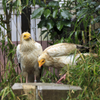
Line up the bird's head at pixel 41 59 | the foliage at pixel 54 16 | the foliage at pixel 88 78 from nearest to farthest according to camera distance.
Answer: the foliage at pixel 88 78 → the bird's head at pixel 41 59 → the foliage at pixel 54 16

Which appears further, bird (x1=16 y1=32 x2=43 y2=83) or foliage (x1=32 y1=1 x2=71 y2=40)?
foliage (x1=32 y1=1 x2=71 y2=40)

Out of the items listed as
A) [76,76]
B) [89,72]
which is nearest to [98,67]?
[89,72]

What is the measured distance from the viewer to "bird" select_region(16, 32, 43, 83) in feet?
8.59

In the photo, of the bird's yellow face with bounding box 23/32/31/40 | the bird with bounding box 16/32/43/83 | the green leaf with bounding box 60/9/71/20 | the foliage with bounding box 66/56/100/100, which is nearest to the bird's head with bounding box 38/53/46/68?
the bird with bounding box 16/32/43/83

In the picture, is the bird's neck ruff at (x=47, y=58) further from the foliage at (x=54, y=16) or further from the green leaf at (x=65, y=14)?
the green leaf at (x=65, y=14)

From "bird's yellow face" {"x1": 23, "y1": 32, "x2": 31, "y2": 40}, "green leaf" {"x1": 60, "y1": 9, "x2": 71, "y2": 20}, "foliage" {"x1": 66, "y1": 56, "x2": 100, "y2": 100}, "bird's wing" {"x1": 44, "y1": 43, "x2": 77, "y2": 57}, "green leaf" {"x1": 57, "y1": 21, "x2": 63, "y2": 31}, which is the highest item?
"green leaf" {"x1": 60, "y1": 9, "x2": 71, "y2": 20}

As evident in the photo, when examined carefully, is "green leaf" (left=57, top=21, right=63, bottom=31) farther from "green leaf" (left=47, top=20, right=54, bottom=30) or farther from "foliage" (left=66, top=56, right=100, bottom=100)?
"foliage" (left=66, top=56, right=100, bottom=100)

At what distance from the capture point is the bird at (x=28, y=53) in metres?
2.62

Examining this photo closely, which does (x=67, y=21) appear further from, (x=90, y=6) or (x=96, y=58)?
(x=96, y=58)

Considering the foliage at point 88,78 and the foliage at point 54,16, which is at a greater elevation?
the foliage at point 54,16

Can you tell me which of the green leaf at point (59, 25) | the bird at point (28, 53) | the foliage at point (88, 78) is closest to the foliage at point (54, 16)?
the green leaf at point (59, 25)

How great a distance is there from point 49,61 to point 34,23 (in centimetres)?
163

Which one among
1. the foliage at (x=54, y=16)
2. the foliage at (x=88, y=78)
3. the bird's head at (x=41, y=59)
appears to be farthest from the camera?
the foliage at (x=54, y=16)

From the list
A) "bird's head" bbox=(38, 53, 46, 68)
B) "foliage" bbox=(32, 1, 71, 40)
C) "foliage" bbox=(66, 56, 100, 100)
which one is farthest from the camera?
"foliage" bbox=(32, 1, 71, 40)
